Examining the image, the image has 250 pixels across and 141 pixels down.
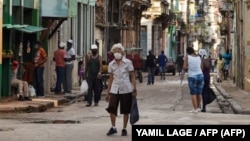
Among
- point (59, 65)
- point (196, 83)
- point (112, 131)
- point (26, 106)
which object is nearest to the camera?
point (112, 131)

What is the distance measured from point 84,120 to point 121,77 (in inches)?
152

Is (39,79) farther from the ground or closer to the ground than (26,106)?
farther from the ground

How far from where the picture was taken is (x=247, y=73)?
28844 millimetres

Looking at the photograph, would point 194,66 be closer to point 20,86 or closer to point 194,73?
point 194,73

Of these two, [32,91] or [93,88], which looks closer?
[93,88]

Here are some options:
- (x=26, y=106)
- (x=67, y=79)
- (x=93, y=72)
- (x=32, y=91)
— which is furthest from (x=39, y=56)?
(x=26, y=106)

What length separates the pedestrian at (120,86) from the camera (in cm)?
1346

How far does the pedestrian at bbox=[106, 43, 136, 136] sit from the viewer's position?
44.2 ft

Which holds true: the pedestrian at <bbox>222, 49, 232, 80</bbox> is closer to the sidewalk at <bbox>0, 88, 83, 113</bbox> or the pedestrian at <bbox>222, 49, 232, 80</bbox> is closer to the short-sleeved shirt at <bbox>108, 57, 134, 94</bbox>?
the sidewalk at <bbox>0, 88, 83, 113</bbox>

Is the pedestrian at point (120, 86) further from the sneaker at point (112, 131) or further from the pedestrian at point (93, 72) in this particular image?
the pedestrian at point (93, 72)

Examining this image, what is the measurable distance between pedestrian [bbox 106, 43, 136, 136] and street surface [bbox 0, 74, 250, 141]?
0.43m

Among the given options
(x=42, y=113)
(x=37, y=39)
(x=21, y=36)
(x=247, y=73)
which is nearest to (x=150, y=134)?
(x=42, y=113)

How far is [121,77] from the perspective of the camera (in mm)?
13539

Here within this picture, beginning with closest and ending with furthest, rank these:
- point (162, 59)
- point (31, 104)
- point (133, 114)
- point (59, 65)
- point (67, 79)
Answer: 1. point (133, 114)
2. point (31, 104)
3. point (59, 65)
4. point (67, 79)
5. point (162, 59)
